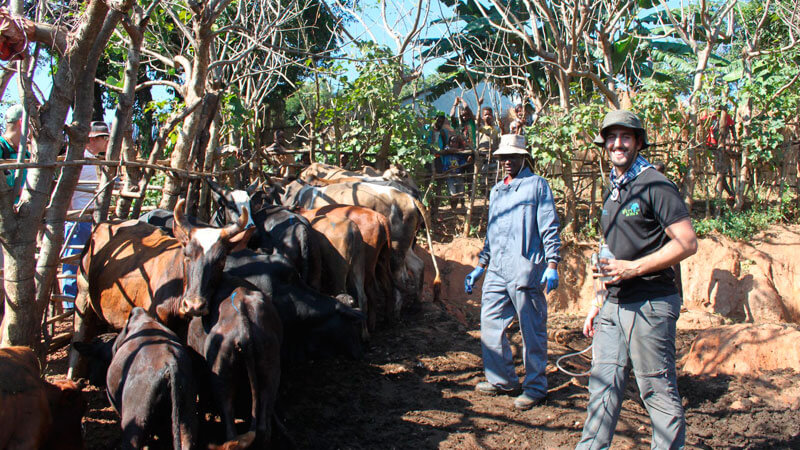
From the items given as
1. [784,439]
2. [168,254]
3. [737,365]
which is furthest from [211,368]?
[737,365]

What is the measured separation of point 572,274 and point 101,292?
312 inches

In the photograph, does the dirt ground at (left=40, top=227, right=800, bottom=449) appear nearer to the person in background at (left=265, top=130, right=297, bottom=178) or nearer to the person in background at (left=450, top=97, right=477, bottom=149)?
the person in background at (left=265, top=130, right=297, bottom=178)

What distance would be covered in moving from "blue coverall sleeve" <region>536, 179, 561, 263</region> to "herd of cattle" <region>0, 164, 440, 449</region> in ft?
5.52

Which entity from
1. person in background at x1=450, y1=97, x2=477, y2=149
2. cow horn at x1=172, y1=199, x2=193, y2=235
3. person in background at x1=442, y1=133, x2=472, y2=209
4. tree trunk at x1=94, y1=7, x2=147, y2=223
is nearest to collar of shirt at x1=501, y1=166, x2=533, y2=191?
cow horn at x1=172, y1=199, x2=193, y2=235

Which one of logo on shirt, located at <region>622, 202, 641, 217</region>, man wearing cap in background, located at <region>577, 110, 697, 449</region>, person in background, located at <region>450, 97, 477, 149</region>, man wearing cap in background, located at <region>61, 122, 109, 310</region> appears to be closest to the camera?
man wearing cap in background, located at <region>577, 110, 697, 449</region>

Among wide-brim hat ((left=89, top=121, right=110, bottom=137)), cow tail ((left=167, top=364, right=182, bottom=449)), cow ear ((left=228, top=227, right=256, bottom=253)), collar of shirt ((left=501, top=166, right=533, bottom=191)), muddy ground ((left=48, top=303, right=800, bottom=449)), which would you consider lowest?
muddy ground ((left=48, top=303, right=800, bottom=449))

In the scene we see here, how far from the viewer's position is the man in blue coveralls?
537 cm

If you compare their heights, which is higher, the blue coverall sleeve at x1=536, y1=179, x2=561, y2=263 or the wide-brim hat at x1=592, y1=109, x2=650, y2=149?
the wide-brim hat at x1=592, y1=109, x2=650, y2=149

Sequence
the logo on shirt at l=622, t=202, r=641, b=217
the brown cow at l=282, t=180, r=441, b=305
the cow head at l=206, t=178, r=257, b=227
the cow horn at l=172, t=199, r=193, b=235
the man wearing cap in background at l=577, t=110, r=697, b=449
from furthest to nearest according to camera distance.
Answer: the brown cow at l=282, t=180, r=441, b=305 < the cow head at l=206, t=178, r=257, b=227 < the cow horn at l=172, t=199, r=193, b=235 < the logo on shirt at l=622, t=202, r=641, b=217 < the man wearing cap in background at l=577, t=110, r=697, b=449

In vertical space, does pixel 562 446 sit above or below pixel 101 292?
below

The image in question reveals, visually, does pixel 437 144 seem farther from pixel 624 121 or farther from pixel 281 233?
pixel 624 121

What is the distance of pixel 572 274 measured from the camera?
11.0 metres

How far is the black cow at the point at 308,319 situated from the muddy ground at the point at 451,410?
0.36m

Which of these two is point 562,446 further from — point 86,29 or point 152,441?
point 86,29
